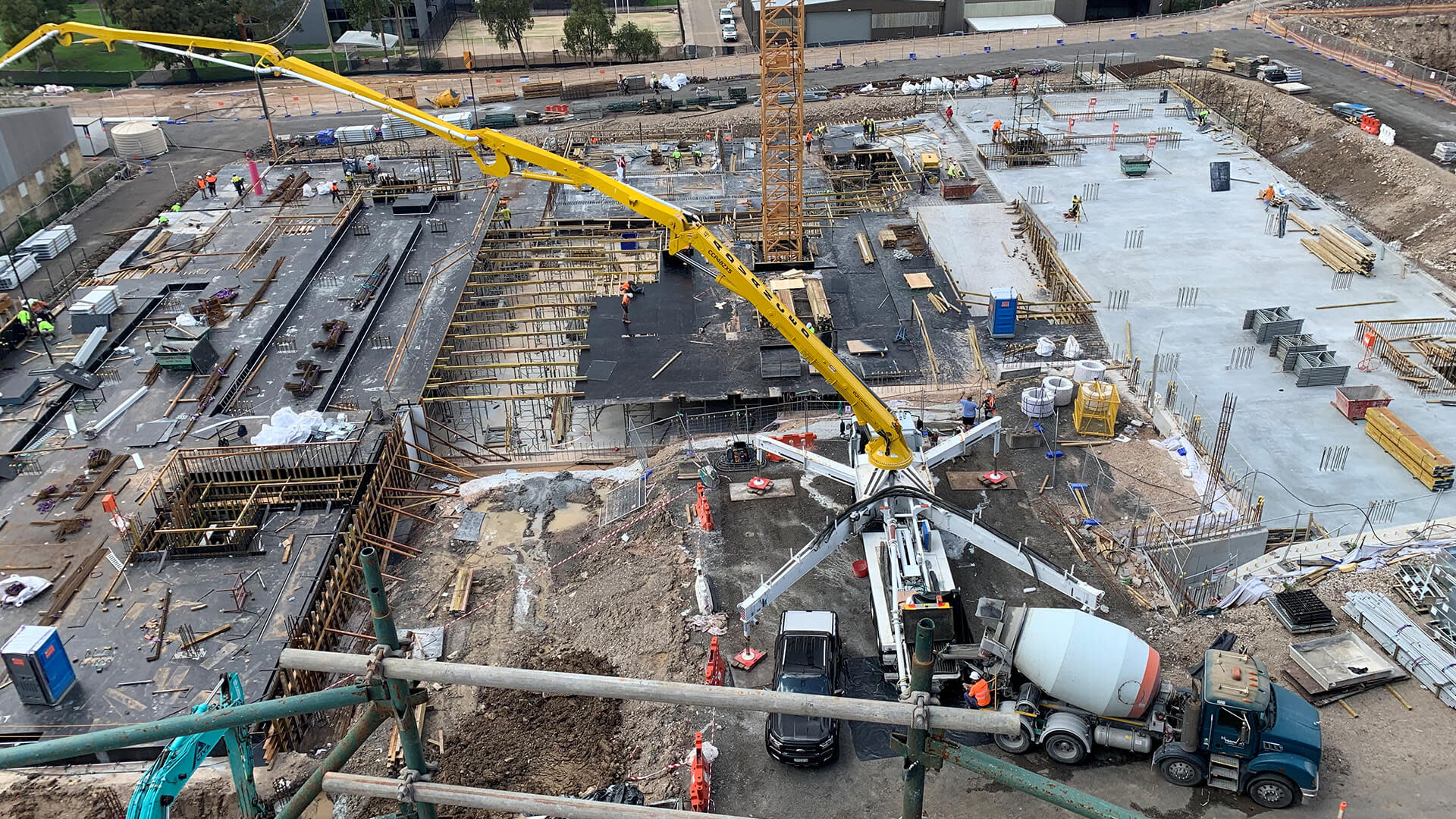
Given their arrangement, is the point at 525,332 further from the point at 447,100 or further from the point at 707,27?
the point at 707,27

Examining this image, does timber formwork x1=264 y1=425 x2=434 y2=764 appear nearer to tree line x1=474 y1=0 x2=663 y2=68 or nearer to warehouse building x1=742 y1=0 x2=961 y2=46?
tree line x1=474 y1=0 x2=663 y2=68

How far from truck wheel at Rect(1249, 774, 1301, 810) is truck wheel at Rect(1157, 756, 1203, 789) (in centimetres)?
101

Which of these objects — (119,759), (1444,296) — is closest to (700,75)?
(1444,296)

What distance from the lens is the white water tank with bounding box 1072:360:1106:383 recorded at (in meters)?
36.7

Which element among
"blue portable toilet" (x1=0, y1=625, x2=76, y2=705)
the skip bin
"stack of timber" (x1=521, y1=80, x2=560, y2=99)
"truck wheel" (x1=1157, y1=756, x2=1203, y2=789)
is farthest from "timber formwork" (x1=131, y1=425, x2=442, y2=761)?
"stack of timber" (x1=521, y1=80, x2=560, y2=99)

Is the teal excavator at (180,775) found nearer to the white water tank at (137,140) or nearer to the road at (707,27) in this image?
the white water tank at (137,140)

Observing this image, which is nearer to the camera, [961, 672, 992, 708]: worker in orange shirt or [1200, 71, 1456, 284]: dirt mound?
[961, 672, 992, 708]: worker in orange shirt

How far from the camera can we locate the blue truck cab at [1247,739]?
2067cm

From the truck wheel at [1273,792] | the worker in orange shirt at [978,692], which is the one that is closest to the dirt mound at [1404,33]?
the truck wheel at [1273,792]

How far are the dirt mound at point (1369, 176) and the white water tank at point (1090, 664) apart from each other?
3310 cm

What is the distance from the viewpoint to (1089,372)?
36875 mm

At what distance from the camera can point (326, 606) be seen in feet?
95.0

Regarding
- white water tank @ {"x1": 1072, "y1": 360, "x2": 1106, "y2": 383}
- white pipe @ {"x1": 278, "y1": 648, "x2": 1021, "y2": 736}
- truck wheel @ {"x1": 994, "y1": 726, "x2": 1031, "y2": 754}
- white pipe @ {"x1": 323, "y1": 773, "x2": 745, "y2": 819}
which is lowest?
truck wheel @ {"x1": 994, "y1": 726, "x2": 1031, "y2": 754}

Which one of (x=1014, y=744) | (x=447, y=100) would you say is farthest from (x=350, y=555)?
(x=447, y=100)
